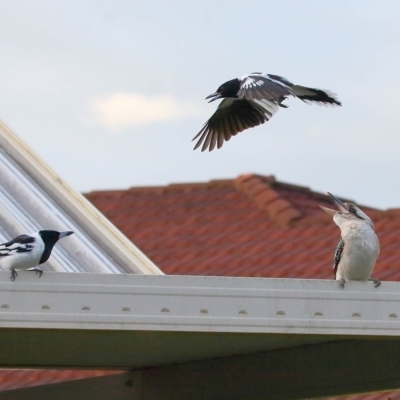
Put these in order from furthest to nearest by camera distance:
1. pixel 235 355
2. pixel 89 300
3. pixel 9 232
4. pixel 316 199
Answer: pixel 316 199 → pixel 9 232 → pixel 235 355 → pixel 89 300

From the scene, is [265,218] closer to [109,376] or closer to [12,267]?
[109,376]

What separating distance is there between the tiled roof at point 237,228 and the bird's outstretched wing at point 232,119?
76.9 inches

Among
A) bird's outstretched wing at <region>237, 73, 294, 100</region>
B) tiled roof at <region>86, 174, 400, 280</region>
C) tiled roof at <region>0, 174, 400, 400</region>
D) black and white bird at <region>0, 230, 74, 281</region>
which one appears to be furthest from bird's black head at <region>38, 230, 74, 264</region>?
tiled roof at <region>86, 174, 400, 280</region>

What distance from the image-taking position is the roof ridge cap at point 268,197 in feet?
41.8

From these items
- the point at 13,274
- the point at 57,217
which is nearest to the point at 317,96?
the point at 57,217

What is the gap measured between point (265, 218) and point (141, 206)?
187 centimetres

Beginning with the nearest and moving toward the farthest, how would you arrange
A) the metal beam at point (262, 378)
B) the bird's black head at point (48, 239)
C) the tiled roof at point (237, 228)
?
the bird's black head at point (48, 239)
the metal beam at point (262, 378)
the tiled roof at point (237, 228)

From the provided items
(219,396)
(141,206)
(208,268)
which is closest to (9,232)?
(219,396)

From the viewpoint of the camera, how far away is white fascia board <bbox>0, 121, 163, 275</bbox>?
25.8 ft

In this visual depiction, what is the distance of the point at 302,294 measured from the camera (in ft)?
17.2

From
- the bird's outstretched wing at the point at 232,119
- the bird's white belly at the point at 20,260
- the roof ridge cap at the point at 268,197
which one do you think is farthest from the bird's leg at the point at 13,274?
the roof ridge cap at the point at 268,197

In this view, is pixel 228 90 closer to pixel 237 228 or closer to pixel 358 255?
pixel 358 255

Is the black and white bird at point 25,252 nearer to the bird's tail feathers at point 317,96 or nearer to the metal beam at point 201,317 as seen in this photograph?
the metal beam at point 201,317

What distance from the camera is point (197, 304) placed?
5.13m
